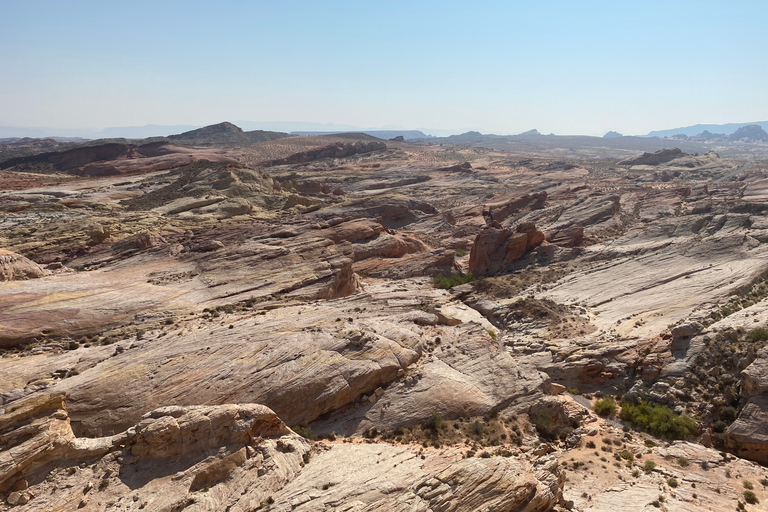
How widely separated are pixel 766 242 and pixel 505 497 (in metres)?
36.7

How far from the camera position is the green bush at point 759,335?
82.3ft

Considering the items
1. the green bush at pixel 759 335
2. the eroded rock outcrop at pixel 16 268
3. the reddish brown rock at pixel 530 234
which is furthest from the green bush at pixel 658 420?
the eroded rock outcrop at pixel 16 268

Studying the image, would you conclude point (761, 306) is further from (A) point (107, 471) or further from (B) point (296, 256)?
(A) point (107, 471)

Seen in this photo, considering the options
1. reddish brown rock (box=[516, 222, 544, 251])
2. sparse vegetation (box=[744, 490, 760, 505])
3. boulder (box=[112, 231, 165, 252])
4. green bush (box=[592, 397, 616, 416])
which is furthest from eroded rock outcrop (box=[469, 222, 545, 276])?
boulder (box=[112, 231, 165, 252])

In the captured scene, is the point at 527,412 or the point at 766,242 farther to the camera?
the point at 766,242

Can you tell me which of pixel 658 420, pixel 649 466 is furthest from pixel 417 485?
pixel 658 420

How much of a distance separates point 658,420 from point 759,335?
815 centimetres

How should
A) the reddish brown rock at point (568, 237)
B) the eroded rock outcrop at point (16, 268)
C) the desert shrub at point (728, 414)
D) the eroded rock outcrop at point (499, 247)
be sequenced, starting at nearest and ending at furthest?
the desert shrub at point (728, 414) → the eroded rock outcrop at point (16, 268) → the eroded rock outcrop at point (499, 247) → the reddish brown rock at point (568, 237)

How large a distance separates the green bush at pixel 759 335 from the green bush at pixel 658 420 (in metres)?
6.63

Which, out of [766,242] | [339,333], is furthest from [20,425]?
[766,242]

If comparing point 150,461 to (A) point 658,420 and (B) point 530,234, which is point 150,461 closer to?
(A) point 658,420

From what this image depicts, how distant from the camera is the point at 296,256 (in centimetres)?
3759

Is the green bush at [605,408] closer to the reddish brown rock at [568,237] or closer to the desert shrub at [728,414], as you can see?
the desert shrub at [728,414]

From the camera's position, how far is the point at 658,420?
917 inches
